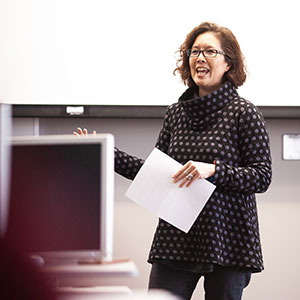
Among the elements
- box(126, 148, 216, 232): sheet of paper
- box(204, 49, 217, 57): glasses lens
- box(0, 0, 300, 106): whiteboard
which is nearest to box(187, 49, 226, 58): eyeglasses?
box(204, 49, 217, 57): glasses lens

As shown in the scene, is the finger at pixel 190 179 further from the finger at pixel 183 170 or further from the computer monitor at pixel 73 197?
the computer monitor at pixel 73 197

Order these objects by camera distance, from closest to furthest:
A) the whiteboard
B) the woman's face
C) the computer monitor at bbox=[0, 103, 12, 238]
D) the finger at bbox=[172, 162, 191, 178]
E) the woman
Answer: the computer monitor at bbox=[0, 103, 12, 238] < the finger at bbox=[172, 162, 191, 178] < the woman < the woman's face < the whiteboard

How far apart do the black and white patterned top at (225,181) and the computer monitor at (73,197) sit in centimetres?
94

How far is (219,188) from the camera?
6.52 ft

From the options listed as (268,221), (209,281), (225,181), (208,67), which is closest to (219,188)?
(225,181)

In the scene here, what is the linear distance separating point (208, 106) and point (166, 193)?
0.34m

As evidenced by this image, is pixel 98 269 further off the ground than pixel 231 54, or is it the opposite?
pixel 231 54

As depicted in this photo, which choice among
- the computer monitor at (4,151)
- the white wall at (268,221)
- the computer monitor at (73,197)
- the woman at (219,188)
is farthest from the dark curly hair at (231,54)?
the computer monitor at (4,151)

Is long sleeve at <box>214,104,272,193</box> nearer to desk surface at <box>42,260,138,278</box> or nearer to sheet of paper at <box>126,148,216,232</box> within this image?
sheet of paper at <box>126,148,216,232</box>

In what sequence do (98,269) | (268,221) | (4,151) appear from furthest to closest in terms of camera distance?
(268,221)
(98,269)
(4,151)

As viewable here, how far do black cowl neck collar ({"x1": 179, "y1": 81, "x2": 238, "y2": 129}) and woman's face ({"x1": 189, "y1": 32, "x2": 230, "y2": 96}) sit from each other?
0.19ft

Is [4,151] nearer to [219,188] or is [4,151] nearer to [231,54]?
[219,188]

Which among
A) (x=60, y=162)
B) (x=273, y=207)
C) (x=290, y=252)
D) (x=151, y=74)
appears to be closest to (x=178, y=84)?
(x=151, y=74)

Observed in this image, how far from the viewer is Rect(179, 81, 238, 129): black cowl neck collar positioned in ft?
6.61
